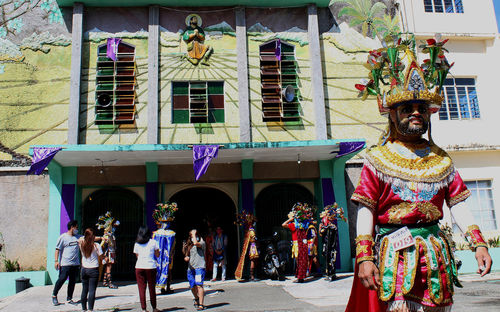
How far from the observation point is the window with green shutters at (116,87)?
14.7 m

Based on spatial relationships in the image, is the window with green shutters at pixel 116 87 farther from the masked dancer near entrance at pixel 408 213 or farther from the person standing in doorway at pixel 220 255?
the masked dancer near entrance at pixel 408 213

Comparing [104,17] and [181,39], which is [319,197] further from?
[104,17]

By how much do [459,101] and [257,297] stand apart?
34.9 feet

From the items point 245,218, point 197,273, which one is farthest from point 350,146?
point 197,273

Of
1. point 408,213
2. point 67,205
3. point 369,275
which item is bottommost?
point 369,275

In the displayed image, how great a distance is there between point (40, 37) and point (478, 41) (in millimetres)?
15464

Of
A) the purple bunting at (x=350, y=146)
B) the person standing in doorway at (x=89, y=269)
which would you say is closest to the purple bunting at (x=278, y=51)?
the purple bunting at (x=350, y=146)

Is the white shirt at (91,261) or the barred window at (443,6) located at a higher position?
the barred window at (443,6)

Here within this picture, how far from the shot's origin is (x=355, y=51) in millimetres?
15938

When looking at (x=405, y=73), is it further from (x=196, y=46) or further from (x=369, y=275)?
(x=196, y=46)

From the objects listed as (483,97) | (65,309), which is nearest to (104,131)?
(65,309)

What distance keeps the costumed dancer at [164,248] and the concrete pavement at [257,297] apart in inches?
14.4

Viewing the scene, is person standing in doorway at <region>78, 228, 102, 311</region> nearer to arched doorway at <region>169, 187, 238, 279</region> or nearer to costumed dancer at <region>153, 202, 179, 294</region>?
costumed dancer at <region>153, 202, 179, 294</region>

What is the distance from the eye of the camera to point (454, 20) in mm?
16250
